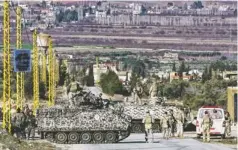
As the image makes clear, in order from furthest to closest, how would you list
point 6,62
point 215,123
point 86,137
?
point 215,123 < point 86,137 < point 6,62

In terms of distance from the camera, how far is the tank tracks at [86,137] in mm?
44812

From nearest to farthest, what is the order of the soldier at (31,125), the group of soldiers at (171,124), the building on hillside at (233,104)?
the soldier at (31,125) → the group of soldiers at (171,124) → the building on hillside at (233,104)

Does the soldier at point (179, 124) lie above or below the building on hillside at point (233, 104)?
above

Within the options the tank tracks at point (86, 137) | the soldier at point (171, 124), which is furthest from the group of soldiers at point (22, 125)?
the soldier at point (171, 124)

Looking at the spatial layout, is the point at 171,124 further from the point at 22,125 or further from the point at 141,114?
the point at 22,125

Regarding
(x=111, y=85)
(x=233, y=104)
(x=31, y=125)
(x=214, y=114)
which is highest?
(x=214, y=114)

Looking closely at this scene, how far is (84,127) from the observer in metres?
44.9

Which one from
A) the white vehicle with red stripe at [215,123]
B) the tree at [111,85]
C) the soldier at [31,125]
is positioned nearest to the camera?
the soldier at [31,125]

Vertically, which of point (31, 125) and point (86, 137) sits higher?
point (31, 125)

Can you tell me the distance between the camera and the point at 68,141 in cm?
4488

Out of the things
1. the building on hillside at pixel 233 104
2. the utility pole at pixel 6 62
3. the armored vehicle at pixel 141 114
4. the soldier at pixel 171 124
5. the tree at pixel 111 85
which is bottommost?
the tree at pixel 111 85

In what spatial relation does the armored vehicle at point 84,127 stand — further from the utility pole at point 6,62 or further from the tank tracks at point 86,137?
the utility pole at point 6,62

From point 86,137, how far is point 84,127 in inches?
15.4

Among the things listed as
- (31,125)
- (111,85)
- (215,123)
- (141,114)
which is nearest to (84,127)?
(31,125)
